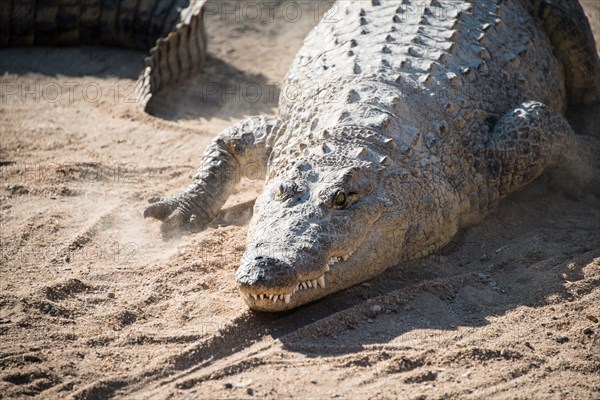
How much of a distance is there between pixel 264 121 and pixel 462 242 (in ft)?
6.44

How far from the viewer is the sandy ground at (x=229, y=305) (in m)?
3.89

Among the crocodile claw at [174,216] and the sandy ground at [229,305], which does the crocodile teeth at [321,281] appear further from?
the crocodile claw at [174,216]

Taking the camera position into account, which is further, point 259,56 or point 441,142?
point 259,56

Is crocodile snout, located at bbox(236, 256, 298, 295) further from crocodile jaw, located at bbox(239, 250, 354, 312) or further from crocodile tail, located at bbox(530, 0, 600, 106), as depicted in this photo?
crocodile tail, located at bbox(530, 0, 600, 106)

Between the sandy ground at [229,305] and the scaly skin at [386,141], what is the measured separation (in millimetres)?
265

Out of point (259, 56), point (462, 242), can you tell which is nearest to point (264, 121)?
point (462, 242)

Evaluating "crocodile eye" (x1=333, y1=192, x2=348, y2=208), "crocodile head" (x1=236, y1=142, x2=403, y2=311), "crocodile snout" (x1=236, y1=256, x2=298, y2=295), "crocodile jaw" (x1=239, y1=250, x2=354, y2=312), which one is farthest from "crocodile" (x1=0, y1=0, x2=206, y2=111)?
"crocodile snout" (x1=236, y1=256, x2=298, y2=295)

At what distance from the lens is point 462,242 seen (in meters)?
5.46

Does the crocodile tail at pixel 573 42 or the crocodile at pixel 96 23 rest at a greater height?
the crocodile tail at pixel 573 42

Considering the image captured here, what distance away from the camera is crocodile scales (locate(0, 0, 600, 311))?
4.60m

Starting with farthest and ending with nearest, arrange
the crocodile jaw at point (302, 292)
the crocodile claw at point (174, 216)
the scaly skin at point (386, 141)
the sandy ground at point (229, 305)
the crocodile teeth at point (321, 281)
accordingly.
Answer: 1. the crocodile claw at point (174, 216)
2. the scaly skin at point (386, 141)
3. the crocodile teeth at point (321, 281)
4. the crocodile jaw at point (302, 292)
5. the sandy ground at point (229, 305)

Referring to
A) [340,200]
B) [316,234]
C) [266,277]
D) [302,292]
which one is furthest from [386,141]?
[266,277]

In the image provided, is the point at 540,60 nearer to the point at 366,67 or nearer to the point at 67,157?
the point at 366,67

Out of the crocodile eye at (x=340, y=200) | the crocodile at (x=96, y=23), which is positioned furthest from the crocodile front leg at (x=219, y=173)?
the crocodile at (x=96, y=23)
